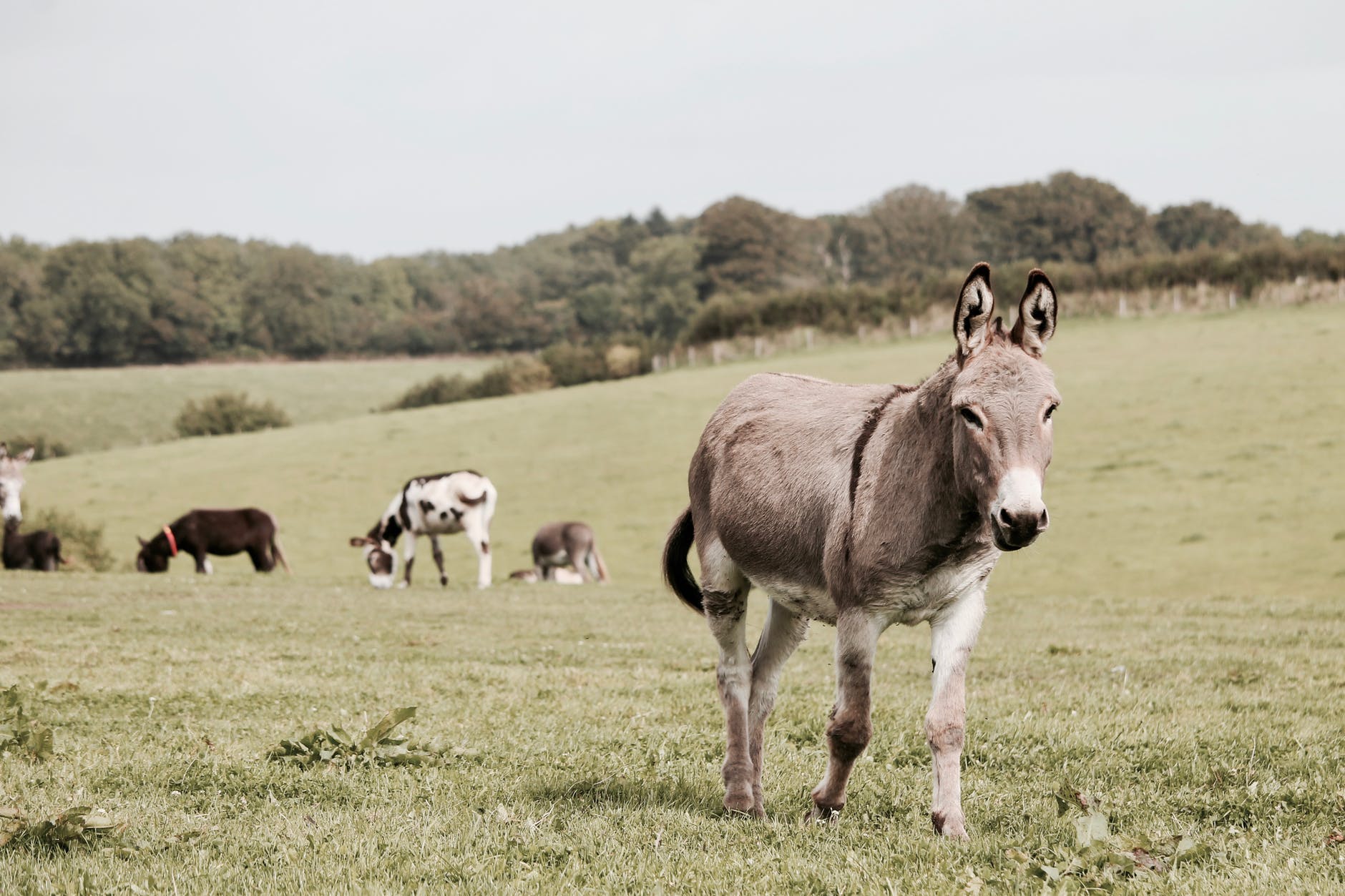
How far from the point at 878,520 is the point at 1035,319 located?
47.4 inches

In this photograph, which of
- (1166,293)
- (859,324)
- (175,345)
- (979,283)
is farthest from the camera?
(175,345)

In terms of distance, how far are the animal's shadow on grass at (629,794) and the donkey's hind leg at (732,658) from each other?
0.46ft

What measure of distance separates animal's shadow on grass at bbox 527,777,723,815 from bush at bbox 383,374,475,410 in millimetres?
65801

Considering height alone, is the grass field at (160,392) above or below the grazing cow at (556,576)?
above

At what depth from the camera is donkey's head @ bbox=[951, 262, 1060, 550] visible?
4707 mm

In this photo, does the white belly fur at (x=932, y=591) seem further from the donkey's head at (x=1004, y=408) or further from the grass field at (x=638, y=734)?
the grass field at (x=638, y=734)

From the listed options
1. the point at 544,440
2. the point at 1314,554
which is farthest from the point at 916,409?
the point at 544,440

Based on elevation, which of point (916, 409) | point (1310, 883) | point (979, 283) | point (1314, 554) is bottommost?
point (1314, 554)

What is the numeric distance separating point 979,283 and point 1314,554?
23.8 metres

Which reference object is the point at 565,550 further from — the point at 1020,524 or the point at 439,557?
the point at 1020,524

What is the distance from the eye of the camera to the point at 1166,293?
A: 59062 mm

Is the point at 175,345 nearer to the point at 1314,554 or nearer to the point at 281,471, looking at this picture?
the point at 281,471

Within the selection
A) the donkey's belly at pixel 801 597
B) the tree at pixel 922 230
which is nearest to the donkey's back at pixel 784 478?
the donkey's belly at pixel 801 597

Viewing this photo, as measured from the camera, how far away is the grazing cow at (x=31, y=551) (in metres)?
25.5
